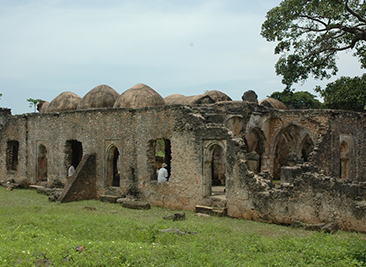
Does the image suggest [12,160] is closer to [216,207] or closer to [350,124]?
[216,207]

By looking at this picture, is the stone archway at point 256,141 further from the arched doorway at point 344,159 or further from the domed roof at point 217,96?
the arched doorway at point 344,159

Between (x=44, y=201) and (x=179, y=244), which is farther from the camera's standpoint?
(x=44, y=201)

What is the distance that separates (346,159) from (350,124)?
1.80 m

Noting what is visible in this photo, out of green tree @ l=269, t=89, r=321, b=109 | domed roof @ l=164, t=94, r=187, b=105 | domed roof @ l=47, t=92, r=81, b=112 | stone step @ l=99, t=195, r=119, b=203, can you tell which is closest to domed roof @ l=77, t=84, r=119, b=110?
domed roof @ l=47, t=92, r=81, b=112

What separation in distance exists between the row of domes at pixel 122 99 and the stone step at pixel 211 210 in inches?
236

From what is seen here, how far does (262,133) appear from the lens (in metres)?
19.3

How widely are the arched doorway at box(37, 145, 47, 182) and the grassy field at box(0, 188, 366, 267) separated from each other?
791 centimetres

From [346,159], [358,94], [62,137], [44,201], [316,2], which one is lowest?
[44,201]

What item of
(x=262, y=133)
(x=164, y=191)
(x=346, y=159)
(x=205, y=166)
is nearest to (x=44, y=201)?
(x=164, y=191)

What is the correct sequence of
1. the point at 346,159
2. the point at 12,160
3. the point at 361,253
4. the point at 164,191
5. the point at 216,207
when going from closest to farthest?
1. the point at 361,253
2. the point at 216,207
3. the point at 164,191
4. the point at 346,159
5. the point at 12,160

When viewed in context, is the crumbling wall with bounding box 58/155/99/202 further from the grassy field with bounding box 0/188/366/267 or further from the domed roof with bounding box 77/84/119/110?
the grassy field with bounding box 0/188/366/267

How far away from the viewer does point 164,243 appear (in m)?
8.20

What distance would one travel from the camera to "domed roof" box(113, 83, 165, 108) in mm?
16117

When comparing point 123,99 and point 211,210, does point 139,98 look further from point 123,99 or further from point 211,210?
point 211,210
